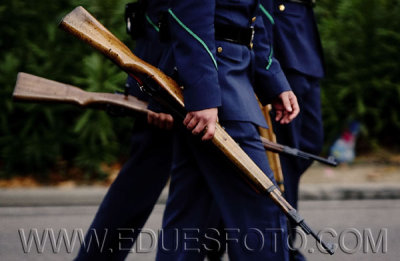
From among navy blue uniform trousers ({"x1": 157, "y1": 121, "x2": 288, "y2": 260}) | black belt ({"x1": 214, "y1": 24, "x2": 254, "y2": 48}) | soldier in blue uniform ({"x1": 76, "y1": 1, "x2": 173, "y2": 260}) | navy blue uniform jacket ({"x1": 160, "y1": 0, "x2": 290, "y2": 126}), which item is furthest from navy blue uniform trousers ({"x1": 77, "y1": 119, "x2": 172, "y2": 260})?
black belt ({"x1": 214, "y1": 24, "x2": 254, "y2": 48})

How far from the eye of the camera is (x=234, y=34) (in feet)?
8.83

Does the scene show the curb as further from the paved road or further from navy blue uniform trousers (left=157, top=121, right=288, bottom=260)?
navy blue uniform trousers (left=157, top=121, right=288, bottom=260)

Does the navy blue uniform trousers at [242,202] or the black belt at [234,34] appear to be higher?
the black belt at [234,34]

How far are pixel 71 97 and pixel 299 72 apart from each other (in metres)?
1.15

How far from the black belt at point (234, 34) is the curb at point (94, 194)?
9.74 feet

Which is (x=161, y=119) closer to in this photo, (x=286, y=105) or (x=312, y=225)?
(x=286, y=105)

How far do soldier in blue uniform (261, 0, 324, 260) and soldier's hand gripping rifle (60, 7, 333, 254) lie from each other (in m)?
0.95

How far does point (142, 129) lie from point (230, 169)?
2.72 feet

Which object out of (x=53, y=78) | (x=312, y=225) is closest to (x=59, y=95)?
(x=312, y=225)

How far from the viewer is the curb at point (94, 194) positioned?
550cm

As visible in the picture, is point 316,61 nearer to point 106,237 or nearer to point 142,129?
point 142,129

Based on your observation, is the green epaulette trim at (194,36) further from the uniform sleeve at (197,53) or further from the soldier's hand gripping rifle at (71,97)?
the soldier's hand gripping rifle at (71,97)

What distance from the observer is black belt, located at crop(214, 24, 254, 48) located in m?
2.66

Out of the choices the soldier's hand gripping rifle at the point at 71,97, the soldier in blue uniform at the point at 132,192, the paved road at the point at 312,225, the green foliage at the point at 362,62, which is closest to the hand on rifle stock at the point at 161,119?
the soldier's hand gripping rifle at the point at 71,97
